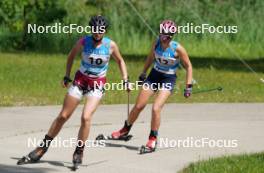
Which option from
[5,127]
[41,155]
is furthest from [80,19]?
[41,155]

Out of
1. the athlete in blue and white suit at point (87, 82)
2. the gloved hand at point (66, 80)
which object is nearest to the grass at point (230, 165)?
the athlete in blue and white suit at point (87, 82)

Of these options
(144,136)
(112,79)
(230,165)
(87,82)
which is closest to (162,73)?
(144,136)

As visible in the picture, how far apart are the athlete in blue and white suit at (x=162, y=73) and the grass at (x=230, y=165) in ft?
3.96

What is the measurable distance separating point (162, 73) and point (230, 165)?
2130mm

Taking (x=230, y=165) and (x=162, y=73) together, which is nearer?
(x=230, y=165)

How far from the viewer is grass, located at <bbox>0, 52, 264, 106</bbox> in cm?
1927

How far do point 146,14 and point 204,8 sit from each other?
2625 mm

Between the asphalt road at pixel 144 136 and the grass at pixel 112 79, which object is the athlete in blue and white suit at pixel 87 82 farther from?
the grass at pixel 112 79

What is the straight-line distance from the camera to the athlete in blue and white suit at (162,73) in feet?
41.1

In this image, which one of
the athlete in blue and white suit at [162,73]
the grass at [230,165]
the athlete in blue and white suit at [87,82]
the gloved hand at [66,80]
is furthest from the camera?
the athlete in blue and white suit at [162,73]

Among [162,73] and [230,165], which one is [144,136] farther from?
[230,165]

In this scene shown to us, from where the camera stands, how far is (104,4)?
37.7 m

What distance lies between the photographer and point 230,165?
11211 millimetres

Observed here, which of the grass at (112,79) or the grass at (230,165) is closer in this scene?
the grass at (230,165)
